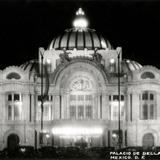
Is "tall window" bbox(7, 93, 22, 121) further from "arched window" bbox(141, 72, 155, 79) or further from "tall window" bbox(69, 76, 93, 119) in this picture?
"arched window" bbox(141, 72, 155, 79)

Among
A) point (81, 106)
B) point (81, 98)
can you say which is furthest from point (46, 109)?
point (81, 98)

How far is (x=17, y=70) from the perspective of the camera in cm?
11475

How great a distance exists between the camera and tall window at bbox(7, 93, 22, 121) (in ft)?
375

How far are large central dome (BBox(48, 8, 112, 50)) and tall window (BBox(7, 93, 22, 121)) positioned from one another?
611 inches

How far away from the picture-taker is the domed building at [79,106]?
4454 inches

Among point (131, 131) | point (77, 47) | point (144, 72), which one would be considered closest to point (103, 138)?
point (131, 131)

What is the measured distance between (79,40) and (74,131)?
19.9m

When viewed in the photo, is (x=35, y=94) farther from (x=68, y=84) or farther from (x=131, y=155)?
(x=131, y=155)

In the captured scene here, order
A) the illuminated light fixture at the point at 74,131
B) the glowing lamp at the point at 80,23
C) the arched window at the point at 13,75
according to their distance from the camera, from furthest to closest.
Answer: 1. the glowing lamp at the point at 80,23
2. the arched window at the point at 13,75
3. the illuminated light fixture at the point at 74,131

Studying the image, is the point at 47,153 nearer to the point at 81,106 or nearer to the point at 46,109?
the point at 46,109

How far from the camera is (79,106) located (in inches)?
4584

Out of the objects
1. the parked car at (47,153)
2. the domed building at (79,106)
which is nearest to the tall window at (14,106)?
the domed building at (79,106)

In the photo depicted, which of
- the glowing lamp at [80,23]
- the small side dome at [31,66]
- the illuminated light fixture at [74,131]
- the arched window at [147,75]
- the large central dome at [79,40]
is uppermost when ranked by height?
the glowing lamp at [80,23]

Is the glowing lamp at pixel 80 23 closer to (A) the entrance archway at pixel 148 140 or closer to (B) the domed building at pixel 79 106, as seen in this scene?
(B) the domed building at pixel 79 106
